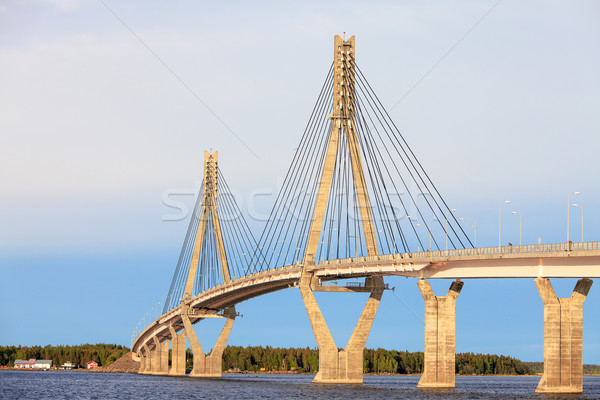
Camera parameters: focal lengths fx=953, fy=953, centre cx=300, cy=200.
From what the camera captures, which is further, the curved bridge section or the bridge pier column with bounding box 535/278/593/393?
the bridge pier column with bounding box 535/278/593/393

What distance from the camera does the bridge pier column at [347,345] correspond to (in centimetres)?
8819

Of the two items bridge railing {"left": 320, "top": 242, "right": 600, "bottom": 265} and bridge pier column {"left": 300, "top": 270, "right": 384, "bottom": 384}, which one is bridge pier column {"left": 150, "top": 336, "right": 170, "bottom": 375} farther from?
bridge railing {"left": 320, "top": 242, "right": 600, "bottom": 265}

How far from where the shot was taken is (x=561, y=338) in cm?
6781

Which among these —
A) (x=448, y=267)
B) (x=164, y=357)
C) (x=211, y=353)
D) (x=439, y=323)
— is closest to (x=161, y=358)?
(x=164, y=357)

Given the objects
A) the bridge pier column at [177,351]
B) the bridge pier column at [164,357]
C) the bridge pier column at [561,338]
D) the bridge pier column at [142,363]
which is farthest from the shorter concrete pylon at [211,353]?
the bridge pier column at [561,338]

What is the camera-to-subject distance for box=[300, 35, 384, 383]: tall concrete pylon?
87.1 meters

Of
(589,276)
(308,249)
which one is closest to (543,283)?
(589,276)

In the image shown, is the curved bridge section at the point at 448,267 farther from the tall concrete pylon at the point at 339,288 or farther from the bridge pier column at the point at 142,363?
the bridge pier column at the point at 142,363

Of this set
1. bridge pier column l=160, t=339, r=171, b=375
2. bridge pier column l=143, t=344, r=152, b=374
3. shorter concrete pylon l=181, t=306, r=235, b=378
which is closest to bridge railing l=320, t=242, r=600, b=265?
shorter concrete pylon l=181, t=306, r=235, b=378

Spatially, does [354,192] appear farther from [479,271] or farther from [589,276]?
[589,276]

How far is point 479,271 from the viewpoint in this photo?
7144 cm

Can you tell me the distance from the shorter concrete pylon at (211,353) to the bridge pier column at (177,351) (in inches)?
389

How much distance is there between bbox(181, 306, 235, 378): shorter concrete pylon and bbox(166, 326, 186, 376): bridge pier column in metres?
9.88

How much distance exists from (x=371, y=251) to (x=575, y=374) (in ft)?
73.8
